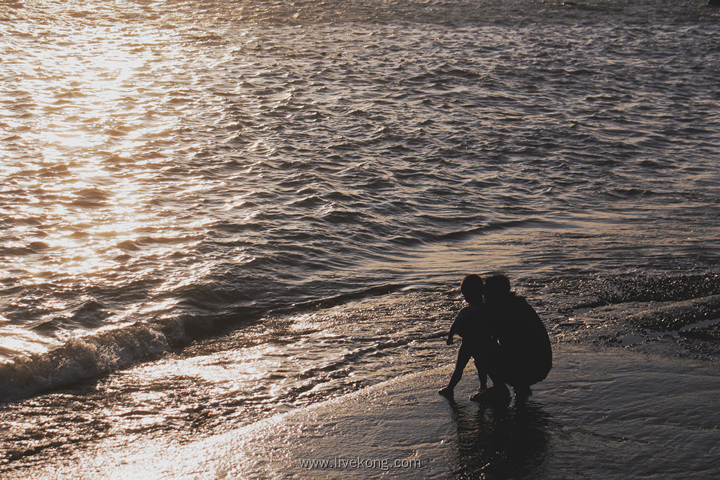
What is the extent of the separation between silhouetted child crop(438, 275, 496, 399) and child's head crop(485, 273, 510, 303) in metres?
0.12

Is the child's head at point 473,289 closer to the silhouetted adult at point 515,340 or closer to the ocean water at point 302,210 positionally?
the silhouetted adult at point 515,340

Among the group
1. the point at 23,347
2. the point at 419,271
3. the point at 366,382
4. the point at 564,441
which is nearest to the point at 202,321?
the point at 23,347

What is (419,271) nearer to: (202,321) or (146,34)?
(202,321)

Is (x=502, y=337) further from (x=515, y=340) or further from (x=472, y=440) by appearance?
(x=472, y=440)

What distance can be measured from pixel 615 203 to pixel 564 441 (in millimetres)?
7836

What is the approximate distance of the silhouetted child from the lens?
517 cm

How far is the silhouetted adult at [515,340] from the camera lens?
200 inches

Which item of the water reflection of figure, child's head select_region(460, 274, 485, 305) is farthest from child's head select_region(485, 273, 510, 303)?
the water reflection of figure

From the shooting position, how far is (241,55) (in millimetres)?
21469

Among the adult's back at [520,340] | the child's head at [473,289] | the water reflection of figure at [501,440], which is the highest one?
the child's head at [473,289]

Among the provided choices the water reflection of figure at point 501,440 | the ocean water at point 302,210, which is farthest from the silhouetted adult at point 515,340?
the ocean water at point 302,210

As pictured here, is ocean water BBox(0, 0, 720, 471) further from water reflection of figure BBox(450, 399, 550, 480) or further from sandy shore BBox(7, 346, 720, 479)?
water reflection of figure BBox(450, 399, 550, 480)

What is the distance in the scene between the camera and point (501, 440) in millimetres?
4793

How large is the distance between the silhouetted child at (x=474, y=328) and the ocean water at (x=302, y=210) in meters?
0.98
